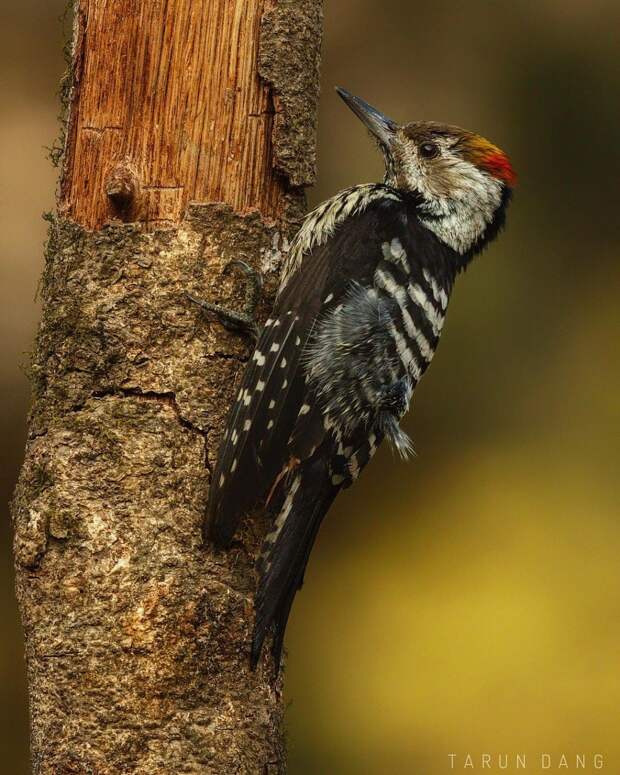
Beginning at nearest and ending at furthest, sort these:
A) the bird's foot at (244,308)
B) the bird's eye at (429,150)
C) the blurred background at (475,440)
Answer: the bird's foot at (244,308)
the bird's eye at (429,150)
the blurred background at (475,440)

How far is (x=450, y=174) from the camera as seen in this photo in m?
3.85

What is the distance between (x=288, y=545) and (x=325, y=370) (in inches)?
20.1

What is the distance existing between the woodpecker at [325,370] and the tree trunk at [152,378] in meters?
0.07

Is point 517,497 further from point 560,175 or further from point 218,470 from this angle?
point 218,470

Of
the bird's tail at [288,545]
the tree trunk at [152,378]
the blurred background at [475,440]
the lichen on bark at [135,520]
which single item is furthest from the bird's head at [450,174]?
the blurred background at [475,440]

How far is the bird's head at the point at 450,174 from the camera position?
3.81m

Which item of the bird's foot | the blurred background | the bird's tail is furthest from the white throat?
the blurred background

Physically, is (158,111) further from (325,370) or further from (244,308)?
(325,370)

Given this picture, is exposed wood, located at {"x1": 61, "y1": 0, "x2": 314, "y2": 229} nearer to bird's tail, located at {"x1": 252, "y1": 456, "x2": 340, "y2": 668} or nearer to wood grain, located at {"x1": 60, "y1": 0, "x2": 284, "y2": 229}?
wood grain, located at {"x1": 60, "y1": 0, "x2": 284, "y2": 229}

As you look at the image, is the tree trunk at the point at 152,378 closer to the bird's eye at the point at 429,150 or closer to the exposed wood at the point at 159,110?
the exposed wood at the point at 159,110

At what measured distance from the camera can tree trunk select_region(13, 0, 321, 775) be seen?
9.27 ft

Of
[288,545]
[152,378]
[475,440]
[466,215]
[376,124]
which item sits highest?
[376,124]

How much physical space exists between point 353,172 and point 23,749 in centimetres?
337

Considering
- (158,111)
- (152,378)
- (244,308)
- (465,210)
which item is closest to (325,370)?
(244,308)
